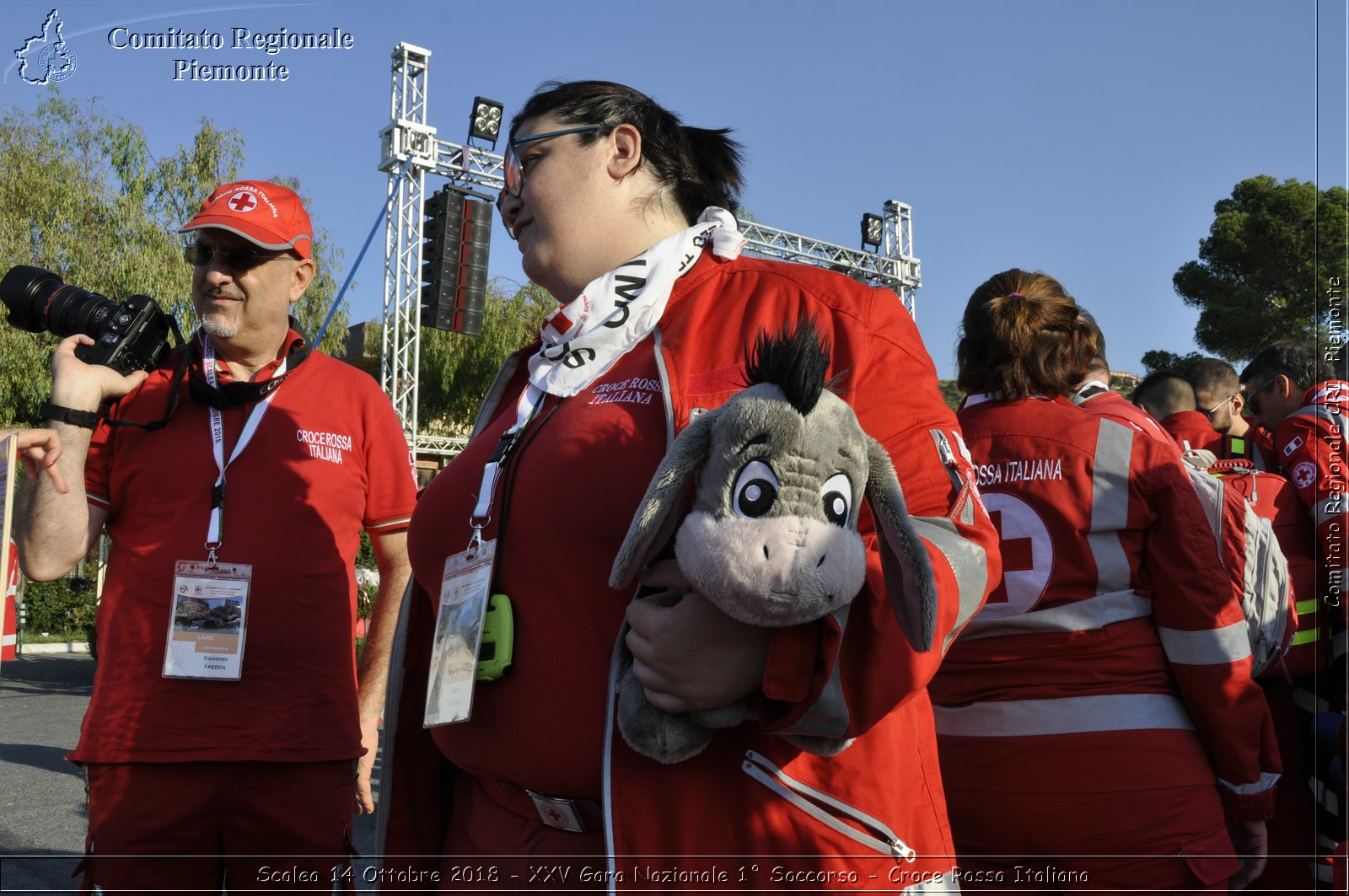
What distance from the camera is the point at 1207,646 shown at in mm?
2609

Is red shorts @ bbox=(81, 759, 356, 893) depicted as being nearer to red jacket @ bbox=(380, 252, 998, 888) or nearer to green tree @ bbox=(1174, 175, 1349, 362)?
red jacket @ bbox=(380, 252, 998, 888)

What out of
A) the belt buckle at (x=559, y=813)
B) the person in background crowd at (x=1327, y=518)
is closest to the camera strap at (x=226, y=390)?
the belt buckle at (x=559, y=813)

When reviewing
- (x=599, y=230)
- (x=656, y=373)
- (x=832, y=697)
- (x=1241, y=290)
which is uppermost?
(x=1241, y=290)

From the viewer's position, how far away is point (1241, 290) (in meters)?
21.1

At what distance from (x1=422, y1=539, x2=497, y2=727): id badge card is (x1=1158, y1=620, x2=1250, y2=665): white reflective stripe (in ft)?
6.11

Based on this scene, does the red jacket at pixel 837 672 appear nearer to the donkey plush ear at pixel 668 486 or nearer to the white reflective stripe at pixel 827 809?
the white reflective stripe at pixel 827 809

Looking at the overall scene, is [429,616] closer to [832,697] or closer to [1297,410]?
[832,697]

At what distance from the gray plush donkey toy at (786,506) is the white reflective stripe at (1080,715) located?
160 centimetres

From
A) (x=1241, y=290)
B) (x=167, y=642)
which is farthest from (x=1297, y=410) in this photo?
(x=1241, y=290)

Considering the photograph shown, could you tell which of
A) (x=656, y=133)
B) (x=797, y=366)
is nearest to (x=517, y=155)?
(x=656, y=133)

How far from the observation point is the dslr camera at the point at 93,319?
9.40 ft

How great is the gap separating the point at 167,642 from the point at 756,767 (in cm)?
193

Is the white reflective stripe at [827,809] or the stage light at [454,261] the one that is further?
the stage light at [454,261]

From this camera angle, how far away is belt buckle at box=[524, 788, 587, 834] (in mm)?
1560
